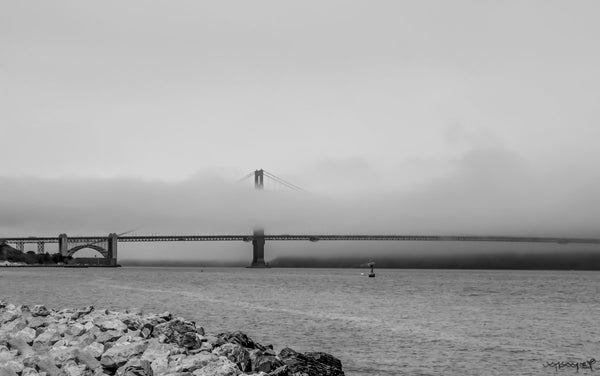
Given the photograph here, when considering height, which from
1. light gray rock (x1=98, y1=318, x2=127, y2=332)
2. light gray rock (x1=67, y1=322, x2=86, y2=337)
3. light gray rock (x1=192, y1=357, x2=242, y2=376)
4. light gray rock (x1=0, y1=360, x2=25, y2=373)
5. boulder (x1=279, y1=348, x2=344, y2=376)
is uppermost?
light gray rock (x1=98, y1=318, x2=127, y2=332)

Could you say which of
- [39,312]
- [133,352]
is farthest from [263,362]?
[39,312]

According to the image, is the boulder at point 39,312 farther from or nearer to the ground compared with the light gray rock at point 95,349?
farther from the ground

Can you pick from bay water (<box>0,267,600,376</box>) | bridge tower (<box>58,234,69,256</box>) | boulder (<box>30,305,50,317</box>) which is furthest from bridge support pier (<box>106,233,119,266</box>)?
boulder (<box>30,305,50,317</box>)

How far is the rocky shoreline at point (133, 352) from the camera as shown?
14172mm

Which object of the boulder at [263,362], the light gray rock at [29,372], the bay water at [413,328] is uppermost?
the light gray rock at [29,372]

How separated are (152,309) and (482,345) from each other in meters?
23.5

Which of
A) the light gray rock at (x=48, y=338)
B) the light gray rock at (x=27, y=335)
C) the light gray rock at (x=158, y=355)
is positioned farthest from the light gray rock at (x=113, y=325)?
the light gray rock at (x=158, y=355)

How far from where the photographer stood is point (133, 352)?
604 inches

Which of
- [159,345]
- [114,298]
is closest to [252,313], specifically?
[114,298]

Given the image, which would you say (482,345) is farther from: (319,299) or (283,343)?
(319,299)

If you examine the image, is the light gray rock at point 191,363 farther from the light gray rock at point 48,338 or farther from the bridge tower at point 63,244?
the bridge tower at point 63,244

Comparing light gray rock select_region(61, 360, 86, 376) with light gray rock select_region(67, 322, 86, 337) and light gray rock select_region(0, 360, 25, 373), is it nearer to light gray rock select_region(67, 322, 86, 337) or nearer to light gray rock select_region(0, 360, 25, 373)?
light gray rock select_region(0, 360, 25, 373)

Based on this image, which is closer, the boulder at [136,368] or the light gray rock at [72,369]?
the boulder at [136,368]

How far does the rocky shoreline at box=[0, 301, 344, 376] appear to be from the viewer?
14172mm
